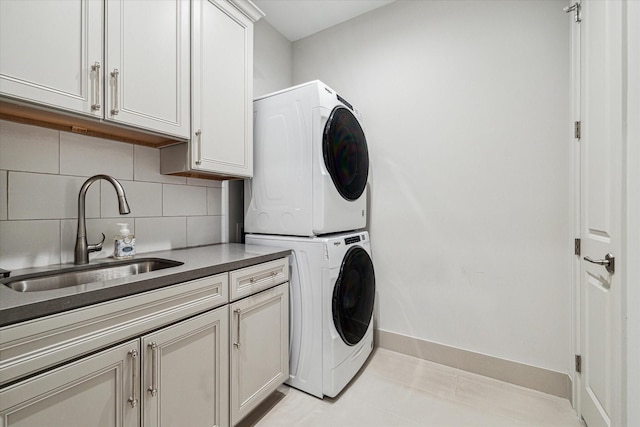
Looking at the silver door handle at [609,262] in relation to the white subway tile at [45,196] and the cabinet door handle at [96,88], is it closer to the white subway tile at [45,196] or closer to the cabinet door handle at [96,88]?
the cabinet door handle at [96,88]

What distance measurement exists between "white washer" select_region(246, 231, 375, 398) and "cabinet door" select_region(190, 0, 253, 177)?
59cm

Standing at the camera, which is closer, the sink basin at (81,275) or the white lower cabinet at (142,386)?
the white lower cabinet at (142,386)

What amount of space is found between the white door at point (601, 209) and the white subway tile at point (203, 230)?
2.17m

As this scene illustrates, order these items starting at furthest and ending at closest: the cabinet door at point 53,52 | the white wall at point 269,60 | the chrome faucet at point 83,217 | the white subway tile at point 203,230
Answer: the white wall at point 269,60 → the white subway tile at point 203,230 → the chrome faucet at point 83,217 → the cabinet door at point 53,52

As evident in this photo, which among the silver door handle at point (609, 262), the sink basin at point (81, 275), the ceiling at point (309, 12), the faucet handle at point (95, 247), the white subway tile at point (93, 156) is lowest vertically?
the sink basin at point (81, 275)

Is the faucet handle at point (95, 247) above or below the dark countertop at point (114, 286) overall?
above

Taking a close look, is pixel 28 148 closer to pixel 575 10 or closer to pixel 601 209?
pixel 601 209

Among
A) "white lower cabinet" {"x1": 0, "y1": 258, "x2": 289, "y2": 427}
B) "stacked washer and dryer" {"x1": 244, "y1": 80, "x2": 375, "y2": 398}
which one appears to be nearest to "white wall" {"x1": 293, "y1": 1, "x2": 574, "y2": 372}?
"stacked washer and dryer" {"x1": 244, "y1": 80, "x2": 375, "y2": 398}

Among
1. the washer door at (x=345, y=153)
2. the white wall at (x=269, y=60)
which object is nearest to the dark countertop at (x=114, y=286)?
the washer door at (x=345, y=153)

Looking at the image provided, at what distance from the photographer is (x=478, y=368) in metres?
2.05

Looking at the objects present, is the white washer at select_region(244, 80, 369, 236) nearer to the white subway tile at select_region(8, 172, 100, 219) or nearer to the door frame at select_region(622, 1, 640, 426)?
the white subway tile at select_region(8, 172, 100, 219)

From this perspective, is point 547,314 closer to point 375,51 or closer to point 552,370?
point 552,370

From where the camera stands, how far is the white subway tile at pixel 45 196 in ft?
4.05

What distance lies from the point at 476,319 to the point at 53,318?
2.27 m
